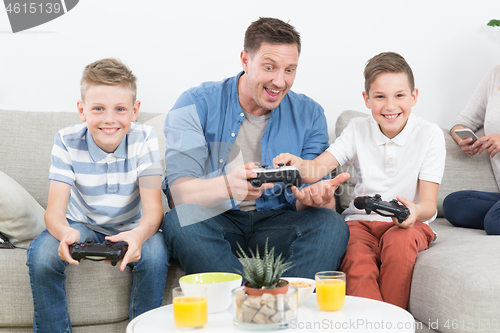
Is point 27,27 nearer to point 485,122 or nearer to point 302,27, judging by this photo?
point 302,27

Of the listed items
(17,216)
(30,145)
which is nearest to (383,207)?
(17,216)

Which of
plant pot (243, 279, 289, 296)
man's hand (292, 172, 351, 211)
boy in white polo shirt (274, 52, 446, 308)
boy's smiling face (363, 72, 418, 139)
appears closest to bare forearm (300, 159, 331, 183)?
boy in white polo shirt (274, 52, 446, 308)

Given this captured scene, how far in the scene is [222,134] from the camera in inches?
64.1

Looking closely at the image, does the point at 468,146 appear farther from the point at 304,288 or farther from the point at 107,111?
the point at 107,111

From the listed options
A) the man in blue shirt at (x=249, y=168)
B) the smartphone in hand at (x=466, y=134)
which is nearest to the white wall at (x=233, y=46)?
the smartphone in hand at (x=466, y=134)

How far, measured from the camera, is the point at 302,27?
86.7 inches

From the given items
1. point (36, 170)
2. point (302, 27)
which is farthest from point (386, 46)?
point (36, 170)

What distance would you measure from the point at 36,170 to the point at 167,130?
53 cm

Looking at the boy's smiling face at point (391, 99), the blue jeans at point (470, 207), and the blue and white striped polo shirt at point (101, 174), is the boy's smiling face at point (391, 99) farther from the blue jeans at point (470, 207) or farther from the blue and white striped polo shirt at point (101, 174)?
the blue and white striped polo shirt at point (101, 174)

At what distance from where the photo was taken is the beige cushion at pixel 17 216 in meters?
1.39

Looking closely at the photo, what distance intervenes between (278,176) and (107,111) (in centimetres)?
55

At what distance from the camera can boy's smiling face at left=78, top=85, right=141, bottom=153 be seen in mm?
1400

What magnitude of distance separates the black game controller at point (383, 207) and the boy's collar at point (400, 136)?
0.33m

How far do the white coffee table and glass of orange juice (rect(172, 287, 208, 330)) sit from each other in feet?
0.05
